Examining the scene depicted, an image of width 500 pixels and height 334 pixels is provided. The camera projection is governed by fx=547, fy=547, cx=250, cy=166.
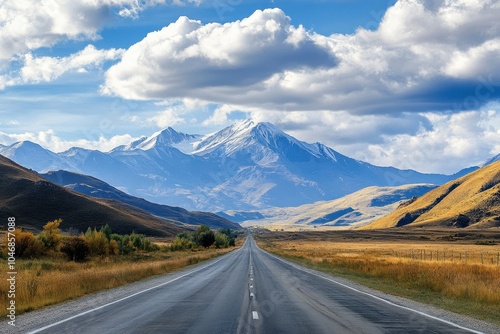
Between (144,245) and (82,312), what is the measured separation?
74.8m

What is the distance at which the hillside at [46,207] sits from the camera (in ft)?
446

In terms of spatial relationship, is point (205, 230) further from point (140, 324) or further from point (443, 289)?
point (140, 324)

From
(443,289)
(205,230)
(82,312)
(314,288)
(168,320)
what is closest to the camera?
(168,320)

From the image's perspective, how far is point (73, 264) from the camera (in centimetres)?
4769

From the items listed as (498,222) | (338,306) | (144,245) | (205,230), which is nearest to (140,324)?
(338,306)

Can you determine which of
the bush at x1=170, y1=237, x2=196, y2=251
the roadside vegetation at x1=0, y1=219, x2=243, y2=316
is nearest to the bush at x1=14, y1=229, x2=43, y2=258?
the roadside vegetation at x1=0, y1=219, x2=243, y2=316

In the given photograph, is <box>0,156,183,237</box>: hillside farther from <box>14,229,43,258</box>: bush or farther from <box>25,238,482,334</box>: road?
<box>25,238,482,334</box>: road

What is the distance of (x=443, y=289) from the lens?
2666cm

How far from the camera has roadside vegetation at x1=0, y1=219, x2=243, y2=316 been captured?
2333cm

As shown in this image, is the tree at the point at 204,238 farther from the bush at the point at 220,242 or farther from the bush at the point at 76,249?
the bush at the point at 76,249

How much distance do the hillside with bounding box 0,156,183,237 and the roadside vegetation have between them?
4236 centimetres

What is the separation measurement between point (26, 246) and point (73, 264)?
11931 millimetres

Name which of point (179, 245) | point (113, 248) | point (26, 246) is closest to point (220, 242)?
point (179, 245)

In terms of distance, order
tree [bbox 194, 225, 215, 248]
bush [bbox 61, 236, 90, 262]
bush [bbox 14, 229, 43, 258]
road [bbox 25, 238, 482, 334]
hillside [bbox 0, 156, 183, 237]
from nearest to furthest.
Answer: road [bbox 25, 238, 482, 334] < bush [bbox 14, 229, 43, 258] < bush [bbox 61, 236, 90, 262] < hillside [bbox 0, 156, 183, 237] < tree [bbox 194, 225, 215, 248]
